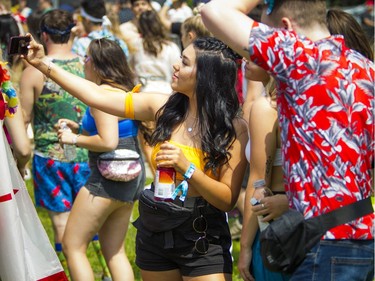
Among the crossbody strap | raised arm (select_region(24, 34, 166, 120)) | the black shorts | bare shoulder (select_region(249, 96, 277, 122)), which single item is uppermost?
the crossbody strap

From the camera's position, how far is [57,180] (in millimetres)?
6062

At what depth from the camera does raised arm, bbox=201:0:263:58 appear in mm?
2791

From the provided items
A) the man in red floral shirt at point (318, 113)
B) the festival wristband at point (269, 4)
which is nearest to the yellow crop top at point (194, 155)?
the man in red floral shirt at point (318, 113)

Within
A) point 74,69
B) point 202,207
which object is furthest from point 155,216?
point 74,69

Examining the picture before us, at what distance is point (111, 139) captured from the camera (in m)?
5.01

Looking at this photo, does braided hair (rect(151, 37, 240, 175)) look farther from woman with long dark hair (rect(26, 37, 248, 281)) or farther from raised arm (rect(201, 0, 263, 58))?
raised arm (rect(201, 0, 263, 58))

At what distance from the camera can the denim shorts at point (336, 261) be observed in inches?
111

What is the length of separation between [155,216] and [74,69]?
97.8 inches

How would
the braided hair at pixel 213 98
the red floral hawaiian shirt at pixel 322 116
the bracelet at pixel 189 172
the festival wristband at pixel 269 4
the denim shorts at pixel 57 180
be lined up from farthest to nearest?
the denim shorts at pixel 57 180 → the braided hair at pixel 213 98 → the bracelet at pixel 189 172 → the festival wristband at pixel 269 4 → the red floral hawaiian shirt at pixel 322 116

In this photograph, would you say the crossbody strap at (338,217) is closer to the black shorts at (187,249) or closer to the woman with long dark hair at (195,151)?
the woman with long dark hair at (195,151)

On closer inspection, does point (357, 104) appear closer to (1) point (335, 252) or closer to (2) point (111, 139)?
(1) point (335, 252)

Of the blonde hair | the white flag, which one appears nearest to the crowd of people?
the blonde hair

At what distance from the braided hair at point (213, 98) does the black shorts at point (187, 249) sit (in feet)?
0.94

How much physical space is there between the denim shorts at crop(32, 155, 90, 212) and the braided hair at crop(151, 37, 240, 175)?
2224mm
